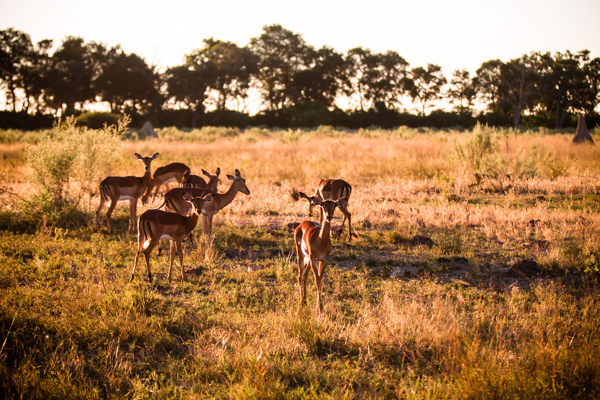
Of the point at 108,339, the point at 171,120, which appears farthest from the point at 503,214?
the point at 171,120

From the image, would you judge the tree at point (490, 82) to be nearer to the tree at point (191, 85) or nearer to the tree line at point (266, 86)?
the tree line at point (266, 86)

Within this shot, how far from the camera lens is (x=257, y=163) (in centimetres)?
1948

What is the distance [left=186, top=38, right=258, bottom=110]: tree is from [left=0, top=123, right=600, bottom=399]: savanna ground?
4558 centimetres

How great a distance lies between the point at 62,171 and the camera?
1204 centimetres

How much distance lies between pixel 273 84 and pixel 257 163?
43264 mm

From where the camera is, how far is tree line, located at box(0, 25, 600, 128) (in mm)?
52375

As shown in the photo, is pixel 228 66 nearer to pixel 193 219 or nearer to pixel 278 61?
pixel 278 61

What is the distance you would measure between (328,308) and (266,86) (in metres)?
56.7

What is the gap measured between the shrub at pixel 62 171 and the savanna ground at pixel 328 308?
0.37 metres

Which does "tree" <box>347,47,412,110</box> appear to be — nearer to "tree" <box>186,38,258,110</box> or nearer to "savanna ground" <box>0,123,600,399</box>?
"tree" <box>186,38,258,110</box>

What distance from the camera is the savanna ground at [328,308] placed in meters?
4.38

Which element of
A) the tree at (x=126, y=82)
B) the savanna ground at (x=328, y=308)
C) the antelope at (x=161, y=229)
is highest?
the tree at (x=126, y=82)

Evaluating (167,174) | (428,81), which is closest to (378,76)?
(428,81)

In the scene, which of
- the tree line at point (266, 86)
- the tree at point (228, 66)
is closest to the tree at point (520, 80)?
the tree line at point (266, 86)
